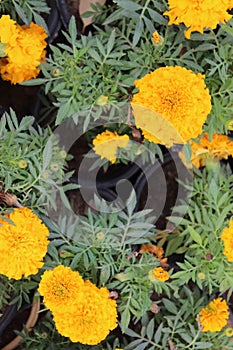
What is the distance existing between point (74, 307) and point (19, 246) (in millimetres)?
169

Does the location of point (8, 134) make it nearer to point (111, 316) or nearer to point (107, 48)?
point (107, 48)

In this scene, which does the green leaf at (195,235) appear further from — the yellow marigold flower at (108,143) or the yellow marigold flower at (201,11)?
the yellow marigold flower at (201,11)

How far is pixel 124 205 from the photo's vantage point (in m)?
1.45

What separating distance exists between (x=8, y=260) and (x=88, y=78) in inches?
17.4

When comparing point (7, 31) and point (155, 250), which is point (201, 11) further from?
point (155, 250)

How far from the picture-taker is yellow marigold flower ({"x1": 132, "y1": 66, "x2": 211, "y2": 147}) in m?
1.02

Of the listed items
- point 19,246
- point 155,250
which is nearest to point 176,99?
point 19,246

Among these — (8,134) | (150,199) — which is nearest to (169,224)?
(150,199)

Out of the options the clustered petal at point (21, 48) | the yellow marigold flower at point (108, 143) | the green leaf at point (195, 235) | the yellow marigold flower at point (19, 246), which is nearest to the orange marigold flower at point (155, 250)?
the green leaf at point (195, 235)

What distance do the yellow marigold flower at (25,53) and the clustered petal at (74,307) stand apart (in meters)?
0.52

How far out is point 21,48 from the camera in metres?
1.27

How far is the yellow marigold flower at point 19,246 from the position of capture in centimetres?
105

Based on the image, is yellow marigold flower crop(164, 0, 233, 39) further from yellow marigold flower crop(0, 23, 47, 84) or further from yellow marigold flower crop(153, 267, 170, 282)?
yellow marigold flower crop(153, 267, 170, 282)

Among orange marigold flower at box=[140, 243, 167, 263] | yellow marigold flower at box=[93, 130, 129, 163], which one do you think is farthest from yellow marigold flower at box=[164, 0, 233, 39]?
orange marigold flower at box=[140, 243, 167, 263]
